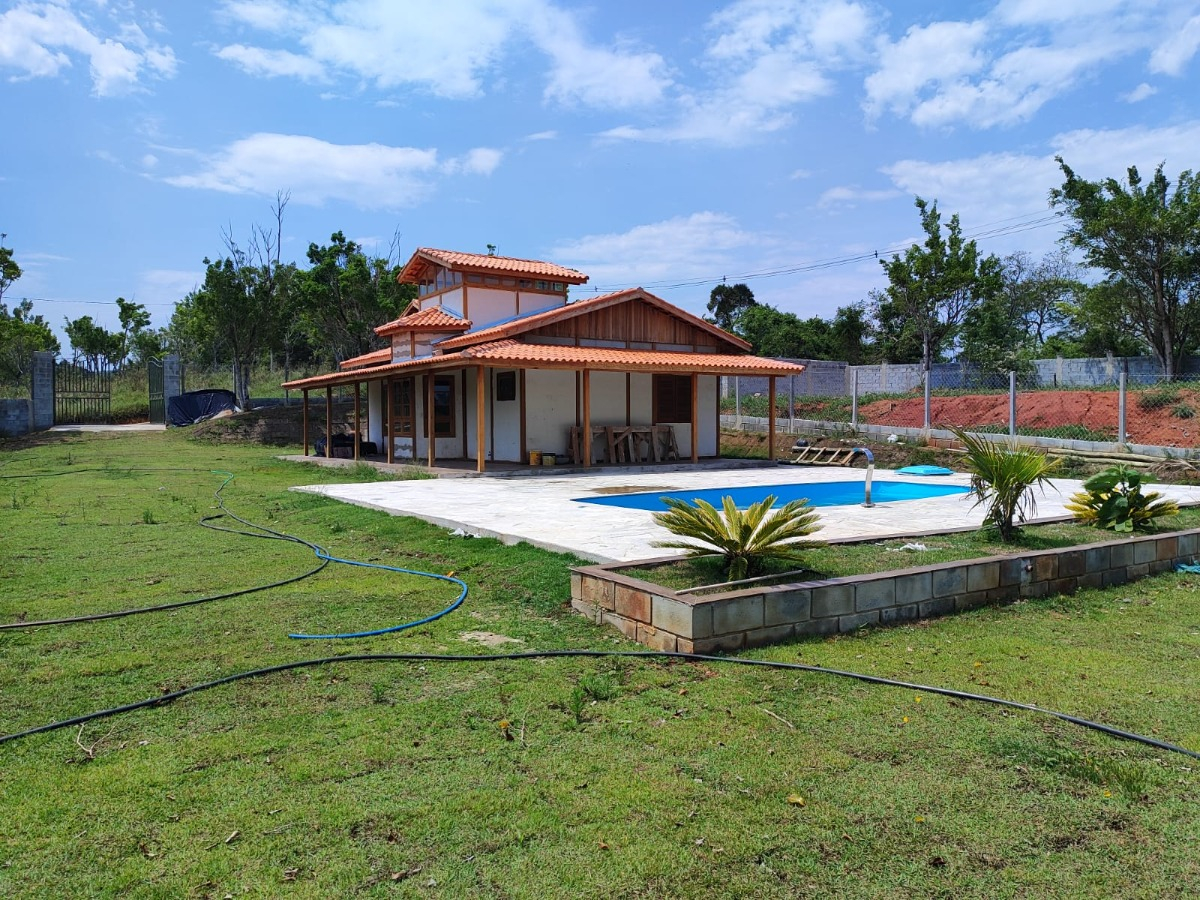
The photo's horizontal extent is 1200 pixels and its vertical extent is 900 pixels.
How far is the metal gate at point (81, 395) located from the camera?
28.4m

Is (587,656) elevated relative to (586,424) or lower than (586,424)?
lower

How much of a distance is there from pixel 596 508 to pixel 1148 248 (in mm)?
22191

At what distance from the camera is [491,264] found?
766 inches

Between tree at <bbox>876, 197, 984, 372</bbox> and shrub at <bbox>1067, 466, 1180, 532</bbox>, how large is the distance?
23875 millimetres

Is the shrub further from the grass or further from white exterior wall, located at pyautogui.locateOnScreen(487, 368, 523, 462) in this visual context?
white exterior wall, located at pyautogui.locateOnScreen(487, 368, 523, 462)

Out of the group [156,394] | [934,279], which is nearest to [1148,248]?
[934,279]

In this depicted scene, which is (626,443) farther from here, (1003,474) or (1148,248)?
(1148,248)

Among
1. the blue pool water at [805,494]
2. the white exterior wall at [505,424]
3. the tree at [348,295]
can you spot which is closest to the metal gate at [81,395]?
the tree at [348,295]

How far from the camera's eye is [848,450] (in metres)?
18.9

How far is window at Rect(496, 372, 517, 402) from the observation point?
17.2 metres

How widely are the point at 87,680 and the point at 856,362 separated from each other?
38186 millimetres

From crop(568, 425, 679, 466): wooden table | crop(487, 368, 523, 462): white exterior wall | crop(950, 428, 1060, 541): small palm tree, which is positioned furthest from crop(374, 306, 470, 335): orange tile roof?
crop(950, 428, 1060, 541): small palm tree

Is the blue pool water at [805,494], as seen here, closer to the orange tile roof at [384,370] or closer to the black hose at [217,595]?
the black hose at [217,595]

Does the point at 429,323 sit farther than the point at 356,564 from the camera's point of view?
Yes
